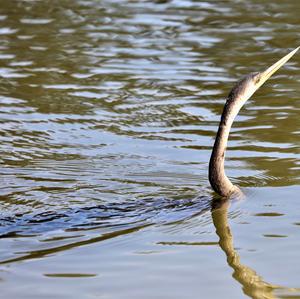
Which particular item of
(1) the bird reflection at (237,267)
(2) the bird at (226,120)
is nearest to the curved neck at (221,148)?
(2) the bird at (226,120)

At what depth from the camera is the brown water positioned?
6090mm

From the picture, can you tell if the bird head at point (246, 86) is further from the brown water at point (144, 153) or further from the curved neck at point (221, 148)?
the brown water at point (144, 153)

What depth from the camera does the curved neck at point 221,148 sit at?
7.07 m

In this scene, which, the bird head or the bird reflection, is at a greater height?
the bird head

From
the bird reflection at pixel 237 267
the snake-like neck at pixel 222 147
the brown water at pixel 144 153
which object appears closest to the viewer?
the bird reflection at pixel 237 267

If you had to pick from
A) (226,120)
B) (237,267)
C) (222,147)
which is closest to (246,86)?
(226,120)

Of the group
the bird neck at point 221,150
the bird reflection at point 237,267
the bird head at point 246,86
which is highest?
the bird head at point 246,86

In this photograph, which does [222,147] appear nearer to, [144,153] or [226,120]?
[226,120]

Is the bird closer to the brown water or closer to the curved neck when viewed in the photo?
the curved neck

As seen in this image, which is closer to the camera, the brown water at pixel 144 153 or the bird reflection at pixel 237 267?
the bird reflection at pixel 237 267

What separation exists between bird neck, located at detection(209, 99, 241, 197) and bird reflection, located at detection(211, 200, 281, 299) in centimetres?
16

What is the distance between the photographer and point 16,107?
9.94 m

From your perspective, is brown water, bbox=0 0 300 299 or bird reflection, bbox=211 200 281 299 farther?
brown water, bbox=0 0 300 299

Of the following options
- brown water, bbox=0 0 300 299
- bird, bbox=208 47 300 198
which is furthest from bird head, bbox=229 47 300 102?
brown water, bbox=0 0 300 299
